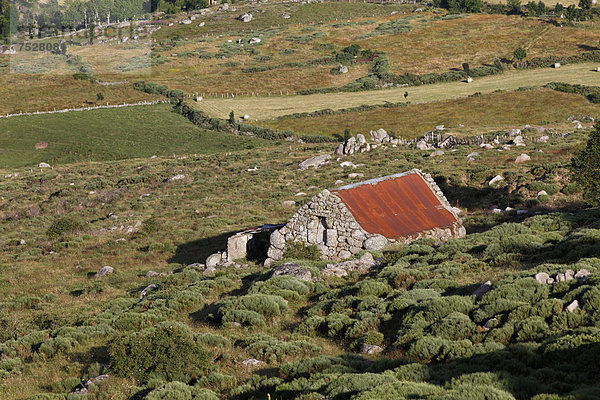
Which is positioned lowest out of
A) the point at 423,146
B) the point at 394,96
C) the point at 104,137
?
the point at 104,137

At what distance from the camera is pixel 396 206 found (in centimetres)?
3084

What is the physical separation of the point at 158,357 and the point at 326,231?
49.5 feet

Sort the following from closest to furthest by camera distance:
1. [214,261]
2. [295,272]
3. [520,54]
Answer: [295,272], [214,261], [520,54]

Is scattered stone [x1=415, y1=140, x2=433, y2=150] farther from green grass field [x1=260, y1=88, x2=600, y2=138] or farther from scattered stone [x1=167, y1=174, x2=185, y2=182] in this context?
scattered stone [x1=167, y1=174, x2=185, y2=182]

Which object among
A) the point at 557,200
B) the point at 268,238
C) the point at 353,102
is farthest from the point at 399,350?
the point at 353,102

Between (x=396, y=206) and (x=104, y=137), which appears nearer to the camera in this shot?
(x=396, y=206)

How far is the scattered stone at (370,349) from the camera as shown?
1509 centimetres

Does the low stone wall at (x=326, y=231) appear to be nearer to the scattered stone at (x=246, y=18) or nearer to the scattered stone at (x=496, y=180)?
the scattered stone at (x=496, y=180)

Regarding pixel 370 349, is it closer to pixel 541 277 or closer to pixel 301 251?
pixel 541 277

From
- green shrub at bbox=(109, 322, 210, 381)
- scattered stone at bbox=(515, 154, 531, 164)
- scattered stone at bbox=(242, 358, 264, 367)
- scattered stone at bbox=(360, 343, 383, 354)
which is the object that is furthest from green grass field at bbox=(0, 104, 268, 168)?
scattered stone at bbox=(242, 358, 264, 367)

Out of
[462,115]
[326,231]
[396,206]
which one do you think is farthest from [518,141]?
[326,231]

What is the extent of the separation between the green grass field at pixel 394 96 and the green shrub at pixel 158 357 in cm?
8175

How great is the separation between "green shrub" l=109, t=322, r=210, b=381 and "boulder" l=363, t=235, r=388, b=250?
46.4 ft

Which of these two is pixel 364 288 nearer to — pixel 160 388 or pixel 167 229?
pixel 160 388
